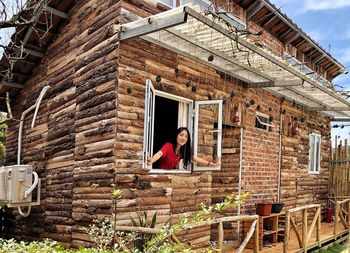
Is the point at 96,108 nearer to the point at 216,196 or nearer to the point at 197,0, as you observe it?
the point at 197,0

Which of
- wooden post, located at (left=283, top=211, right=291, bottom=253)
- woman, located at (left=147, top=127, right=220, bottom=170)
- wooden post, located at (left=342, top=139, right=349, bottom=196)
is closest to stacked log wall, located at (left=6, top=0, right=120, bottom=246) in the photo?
woman, located at (left=147, top=127, right=220, bottom=170)

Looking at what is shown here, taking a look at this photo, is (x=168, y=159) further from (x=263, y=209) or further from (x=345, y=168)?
(x=345, y=168)

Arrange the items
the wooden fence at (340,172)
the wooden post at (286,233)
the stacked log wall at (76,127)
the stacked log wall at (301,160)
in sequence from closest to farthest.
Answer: the stacked log wall at (76,127)
the wooden post at (286,233)
the stacked log wall at (301,160)
the wooden fence at (340,172)

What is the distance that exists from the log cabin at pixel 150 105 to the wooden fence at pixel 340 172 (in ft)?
11.4

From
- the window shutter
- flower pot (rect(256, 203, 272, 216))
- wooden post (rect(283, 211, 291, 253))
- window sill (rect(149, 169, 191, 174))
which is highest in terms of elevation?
the window shutter

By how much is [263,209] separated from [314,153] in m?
5.34

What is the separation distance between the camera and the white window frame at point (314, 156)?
1280 centimetres

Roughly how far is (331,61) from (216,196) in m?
8.24

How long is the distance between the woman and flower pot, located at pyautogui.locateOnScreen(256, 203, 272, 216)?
225 centimetres

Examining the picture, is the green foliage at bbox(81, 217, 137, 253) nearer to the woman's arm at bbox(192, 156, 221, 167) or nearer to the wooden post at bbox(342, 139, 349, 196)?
the woman's arm at bbox(192, 156, 221, 167)

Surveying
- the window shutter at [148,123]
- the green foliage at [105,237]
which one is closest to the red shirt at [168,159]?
the window shutter at [148,123]

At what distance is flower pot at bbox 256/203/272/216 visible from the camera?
28.1ft

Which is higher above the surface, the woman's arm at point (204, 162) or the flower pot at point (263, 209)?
the woman's arm at point (204, 162)

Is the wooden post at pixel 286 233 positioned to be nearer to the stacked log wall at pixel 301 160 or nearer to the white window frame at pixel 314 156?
the stacked log wall at pixel 301 160
